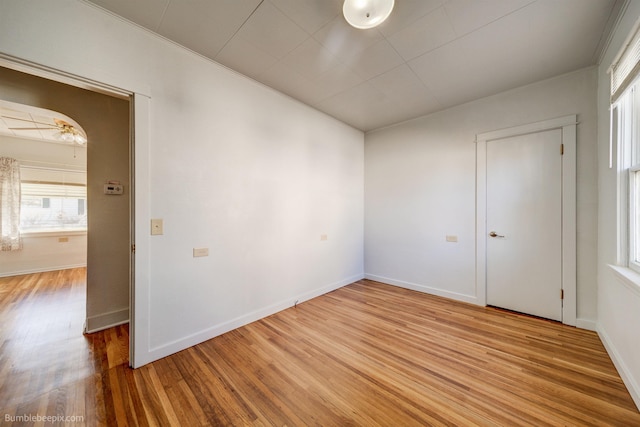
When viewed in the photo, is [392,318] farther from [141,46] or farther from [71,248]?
[71,248]

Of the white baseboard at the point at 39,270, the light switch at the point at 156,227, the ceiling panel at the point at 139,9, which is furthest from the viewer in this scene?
the white baseboard at the point at 39,270

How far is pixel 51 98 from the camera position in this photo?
231 centimetres

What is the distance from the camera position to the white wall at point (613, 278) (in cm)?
153

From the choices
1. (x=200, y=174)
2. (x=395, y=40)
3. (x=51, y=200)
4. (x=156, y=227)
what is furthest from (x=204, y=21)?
(x=51, y=200)

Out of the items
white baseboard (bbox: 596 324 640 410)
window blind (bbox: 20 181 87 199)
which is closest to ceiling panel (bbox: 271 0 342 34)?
white baseboard (bbox: 596 324 640 410)

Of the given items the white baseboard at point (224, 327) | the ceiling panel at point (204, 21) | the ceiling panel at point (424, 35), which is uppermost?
the ceiling panel at point (204, 21)

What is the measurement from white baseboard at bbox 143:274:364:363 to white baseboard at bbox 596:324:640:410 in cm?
Result: 291

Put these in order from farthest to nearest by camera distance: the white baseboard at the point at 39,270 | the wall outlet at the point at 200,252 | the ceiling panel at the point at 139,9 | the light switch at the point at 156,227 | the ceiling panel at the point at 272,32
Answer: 1. the white baseboard at the point at 39,270
2. the wall outlet at the point at 200,252
3. the light switch at the point at 156,227
4. the ceiling panel at the point at 272,32
5. the ceiling panel at the point at 139,9

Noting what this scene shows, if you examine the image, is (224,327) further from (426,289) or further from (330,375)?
(426,289)

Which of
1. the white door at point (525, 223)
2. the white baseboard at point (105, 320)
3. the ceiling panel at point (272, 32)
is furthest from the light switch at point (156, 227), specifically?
the white door at point (525, 223)

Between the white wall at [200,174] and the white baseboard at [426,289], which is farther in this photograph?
the white baseboard at [426,289]

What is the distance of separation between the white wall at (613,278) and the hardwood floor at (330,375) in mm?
166

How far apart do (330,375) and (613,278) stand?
2.53 m

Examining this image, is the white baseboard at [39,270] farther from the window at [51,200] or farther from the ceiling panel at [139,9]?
the ceiling panel at [139,9]
